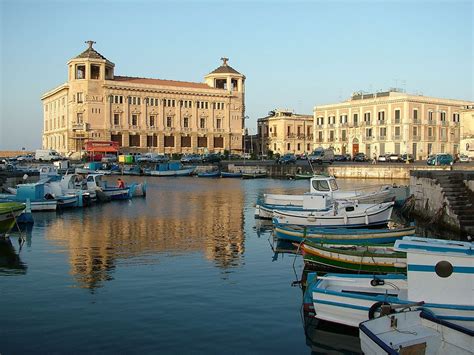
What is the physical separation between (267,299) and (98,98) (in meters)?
97.7

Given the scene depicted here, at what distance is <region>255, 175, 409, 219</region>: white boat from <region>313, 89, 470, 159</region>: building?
55.7m

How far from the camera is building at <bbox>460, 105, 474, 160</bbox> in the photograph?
8056 cm

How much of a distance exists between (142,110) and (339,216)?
91.2 meters

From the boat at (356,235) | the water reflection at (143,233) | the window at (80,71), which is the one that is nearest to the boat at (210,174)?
the water reflection at (143,233)

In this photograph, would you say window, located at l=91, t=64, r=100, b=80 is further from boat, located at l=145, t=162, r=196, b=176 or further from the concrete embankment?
the concrete embankment

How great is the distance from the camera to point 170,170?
85562mm

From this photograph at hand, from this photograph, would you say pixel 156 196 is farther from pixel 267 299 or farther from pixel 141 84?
pixel 141 84

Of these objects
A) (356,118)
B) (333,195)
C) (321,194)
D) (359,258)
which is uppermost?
(356,118)

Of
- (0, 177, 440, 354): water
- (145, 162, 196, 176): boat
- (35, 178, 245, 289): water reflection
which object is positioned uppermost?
(145, 162, 196, 176): boat

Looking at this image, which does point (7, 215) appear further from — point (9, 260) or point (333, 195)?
point (333, 195)

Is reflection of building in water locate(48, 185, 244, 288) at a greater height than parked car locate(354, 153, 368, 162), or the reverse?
parked car locate(354, 153, 368, 162)

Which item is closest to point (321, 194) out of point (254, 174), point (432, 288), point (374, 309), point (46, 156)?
point (374, 309)

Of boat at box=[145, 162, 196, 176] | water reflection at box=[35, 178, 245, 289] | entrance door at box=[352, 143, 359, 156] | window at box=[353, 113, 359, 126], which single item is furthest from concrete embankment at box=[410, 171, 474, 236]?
entrance door at box=[352, 143, 359, 156]

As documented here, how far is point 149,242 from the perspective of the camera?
24938 mm
